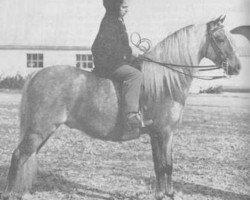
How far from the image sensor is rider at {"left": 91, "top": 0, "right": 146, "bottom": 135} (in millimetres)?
5176

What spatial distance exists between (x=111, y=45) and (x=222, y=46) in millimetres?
1384

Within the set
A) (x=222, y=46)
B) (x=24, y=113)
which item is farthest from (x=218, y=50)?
(x=24, y=113)

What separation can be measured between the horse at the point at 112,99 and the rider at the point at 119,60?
12 centimetres

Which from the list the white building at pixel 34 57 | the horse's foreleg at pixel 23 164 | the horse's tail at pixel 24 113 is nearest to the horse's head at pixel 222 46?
the horse's tail at pixel 24 113

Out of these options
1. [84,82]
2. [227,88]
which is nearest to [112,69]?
[84,82]

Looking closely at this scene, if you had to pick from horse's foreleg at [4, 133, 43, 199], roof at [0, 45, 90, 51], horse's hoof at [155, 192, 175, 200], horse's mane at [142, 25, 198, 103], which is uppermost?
roof at [0, 45, 90, 51]

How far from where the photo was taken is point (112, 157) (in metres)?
7.05

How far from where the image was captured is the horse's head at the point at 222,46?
532cm

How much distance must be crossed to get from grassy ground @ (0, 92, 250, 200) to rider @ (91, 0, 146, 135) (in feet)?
3.57

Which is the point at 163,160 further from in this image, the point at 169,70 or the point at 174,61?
the point at 174,61

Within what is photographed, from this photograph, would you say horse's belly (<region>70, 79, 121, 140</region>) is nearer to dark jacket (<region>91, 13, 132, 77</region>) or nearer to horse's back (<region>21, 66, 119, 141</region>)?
horse's back (<region>21, 66, 119, 141</region>)

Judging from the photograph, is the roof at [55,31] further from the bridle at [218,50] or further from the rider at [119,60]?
the bridle at [218,50]

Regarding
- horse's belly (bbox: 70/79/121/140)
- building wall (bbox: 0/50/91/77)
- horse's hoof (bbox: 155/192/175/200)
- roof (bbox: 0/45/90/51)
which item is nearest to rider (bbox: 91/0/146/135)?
horse's belly (bbox: 70/79/121/140)

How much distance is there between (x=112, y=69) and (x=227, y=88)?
9.94 meters
